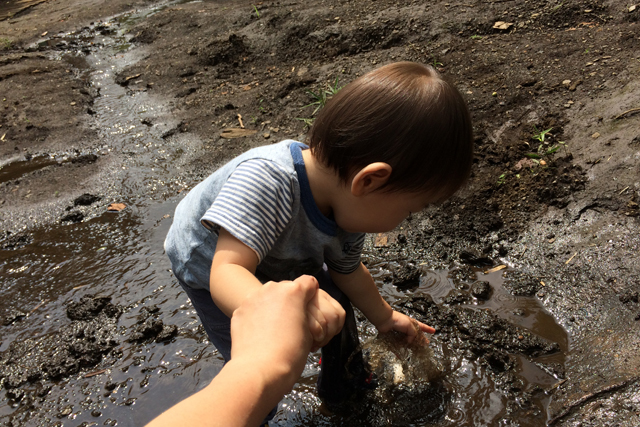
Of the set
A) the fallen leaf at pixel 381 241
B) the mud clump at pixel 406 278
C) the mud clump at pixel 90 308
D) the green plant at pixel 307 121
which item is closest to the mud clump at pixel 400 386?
the mud clump at pixel 406 278

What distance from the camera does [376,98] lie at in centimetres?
132

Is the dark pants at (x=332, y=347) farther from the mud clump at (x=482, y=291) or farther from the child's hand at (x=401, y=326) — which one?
the mud clump at (x=482, y=291)

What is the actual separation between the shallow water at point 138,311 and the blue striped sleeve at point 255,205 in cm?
119

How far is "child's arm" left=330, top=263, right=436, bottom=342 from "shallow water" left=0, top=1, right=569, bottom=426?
1.01ft

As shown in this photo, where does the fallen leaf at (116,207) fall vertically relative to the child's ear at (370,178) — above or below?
below

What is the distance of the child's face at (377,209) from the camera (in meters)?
1.39

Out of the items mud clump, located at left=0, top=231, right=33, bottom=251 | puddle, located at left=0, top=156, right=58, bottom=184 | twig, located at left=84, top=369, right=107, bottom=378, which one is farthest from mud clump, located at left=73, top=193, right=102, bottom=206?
twig, located at left=84, top=369, right=107, bottom=378

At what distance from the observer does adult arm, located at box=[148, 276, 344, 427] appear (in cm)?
75

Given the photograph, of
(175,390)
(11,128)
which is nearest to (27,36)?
(11,128)

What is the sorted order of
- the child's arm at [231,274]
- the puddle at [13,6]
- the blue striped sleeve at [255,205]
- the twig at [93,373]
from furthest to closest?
the puddle at [13,6], the twig at [93,373], the blue striped sleeve at [255,205], the child's arm at [231,274]

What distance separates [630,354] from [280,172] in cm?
177

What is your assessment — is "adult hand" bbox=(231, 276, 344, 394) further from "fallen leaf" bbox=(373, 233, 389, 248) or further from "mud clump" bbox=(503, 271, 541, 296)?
"fallen leaf" bbox=(373, 233, 389, 248)

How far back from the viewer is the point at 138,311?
2.63m

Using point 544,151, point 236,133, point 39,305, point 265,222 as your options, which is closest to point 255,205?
point 265,222
